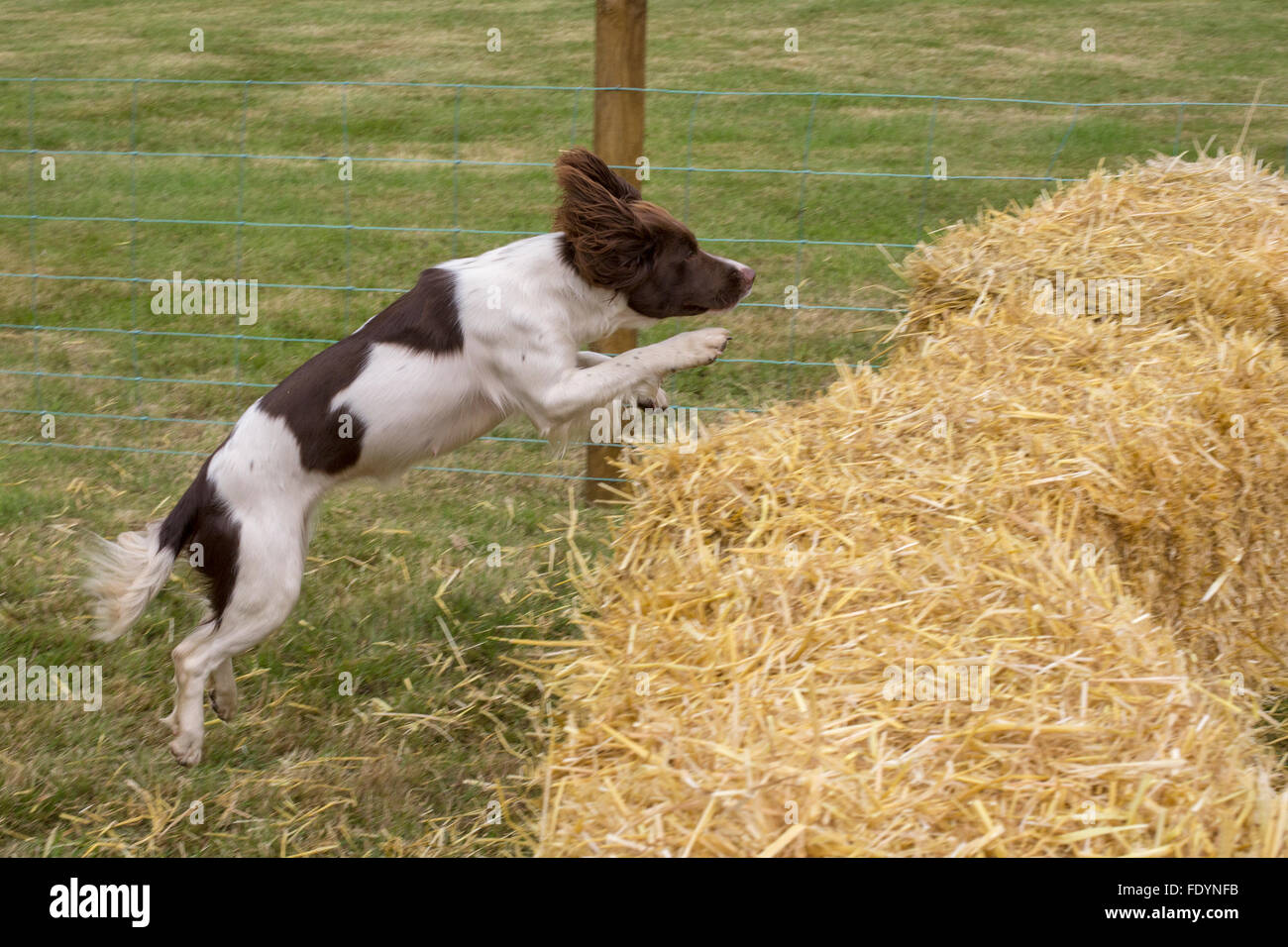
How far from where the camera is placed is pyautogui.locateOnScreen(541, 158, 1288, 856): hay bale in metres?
2.20

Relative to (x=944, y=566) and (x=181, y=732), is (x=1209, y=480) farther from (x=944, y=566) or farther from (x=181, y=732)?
(x=181, y=732)

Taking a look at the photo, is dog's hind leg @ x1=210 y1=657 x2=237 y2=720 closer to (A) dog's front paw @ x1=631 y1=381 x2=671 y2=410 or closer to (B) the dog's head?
(A) dog's front paw @ x1=631 y1=381 x2=671 y2=410

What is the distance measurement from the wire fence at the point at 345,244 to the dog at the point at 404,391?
114cm

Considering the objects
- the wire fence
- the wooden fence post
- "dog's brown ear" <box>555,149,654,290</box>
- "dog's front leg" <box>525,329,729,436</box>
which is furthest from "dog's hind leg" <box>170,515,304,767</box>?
the wire fence

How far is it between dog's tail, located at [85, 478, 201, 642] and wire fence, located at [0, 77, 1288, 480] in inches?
71.6

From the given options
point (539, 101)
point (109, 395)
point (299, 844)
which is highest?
point (539, 101)

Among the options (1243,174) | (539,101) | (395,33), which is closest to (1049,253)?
(1243,174)

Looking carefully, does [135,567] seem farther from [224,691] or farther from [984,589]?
[984,589]

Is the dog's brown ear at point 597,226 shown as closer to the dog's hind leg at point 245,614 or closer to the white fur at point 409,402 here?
the white fur at point 409,402

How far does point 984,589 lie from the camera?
2752 mm

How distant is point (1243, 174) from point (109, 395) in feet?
16.7

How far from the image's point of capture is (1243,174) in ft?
15.0

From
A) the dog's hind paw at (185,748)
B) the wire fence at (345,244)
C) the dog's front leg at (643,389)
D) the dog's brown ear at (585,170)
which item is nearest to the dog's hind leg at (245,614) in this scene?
the dog's hind paw at (185,748)

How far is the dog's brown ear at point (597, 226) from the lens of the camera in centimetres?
352
